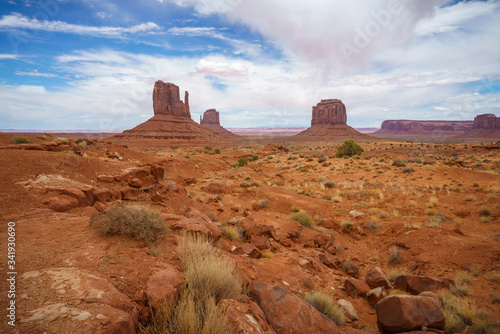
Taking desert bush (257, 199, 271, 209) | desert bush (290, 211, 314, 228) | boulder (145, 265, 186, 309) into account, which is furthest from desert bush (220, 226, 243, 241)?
desert bush (257, 199, 271, 209)

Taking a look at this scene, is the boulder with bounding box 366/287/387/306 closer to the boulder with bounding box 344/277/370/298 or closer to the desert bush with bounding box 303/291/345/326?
the boulder with bounding box 344/277/370/298

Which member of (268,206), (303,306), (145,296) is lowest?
(268,206)

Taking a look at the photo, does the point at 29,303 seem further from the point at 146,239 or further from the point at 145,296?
Answer: the point at 146,239

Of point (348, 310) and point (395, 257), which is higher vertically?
point (348, 310)

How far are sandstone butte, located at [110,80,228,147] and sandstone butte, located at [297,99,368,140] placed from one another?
207ft

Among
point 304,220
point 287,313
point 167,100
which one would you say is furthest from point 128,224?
point 167,100

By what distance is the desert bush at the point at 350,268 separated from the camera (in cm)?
710

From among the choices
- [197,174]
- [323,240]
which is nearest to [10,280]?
[323,240]

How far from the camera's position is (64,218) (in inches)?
189

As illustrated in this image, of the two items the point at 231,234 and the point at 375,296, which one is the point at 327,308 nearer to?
the point at 375,296

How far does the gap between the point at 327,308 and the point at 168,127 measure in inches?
3524

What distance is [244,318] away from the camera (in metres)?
2.75

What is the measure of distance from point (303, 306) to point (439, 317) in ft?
7.72

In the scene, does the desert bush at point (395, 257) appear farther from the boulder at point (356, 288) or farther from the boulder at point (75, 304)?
the boulder at point (75, 304)
